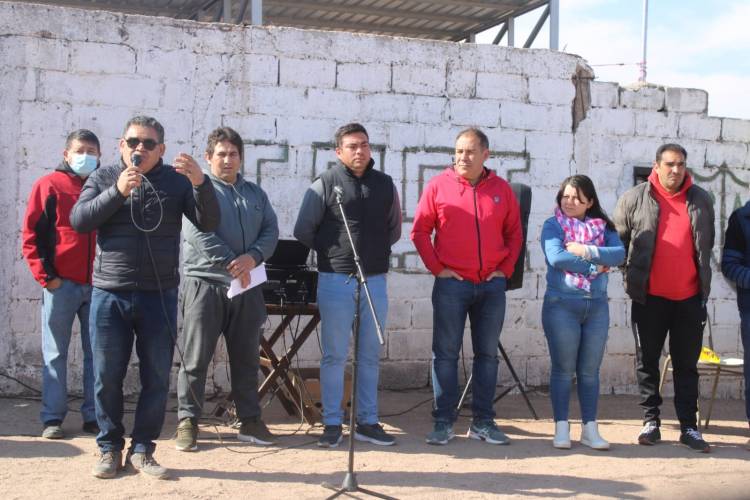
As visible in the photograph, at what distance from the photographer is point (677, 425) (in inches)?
273

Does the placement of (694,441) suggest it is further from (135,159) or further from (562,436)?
(135,159)

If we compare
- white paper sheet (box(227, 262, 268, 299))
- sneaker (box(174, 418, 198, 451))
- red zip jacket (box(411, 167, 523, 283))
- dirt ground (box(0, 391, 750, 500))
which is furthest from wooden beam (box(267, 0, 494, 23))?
sneaker (box(174, 418, 198, 451))

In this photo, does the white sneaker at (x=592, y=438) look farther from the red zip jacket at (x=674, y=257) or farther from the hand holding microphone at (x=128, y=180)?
the hand holding microphone at (x=128, y=180)

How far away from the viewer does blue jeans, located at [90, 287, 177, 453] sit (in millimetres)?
4812

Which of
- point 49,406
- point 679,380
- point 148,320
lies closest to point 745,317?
point 679,380

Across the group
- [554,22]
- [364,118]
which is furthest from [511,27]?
[364,118]

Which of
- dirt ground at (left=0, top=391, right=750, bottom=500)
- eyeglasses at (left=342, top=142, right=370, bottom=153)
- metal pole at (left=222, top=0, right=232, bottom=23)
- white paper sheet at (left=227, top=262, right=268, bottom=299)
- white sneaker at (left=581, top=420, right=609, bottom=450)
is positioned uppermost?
metal pole at (left=222, top=0, right=232, bottom=23)

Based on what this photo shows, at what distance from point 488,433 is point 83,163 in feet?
10.2

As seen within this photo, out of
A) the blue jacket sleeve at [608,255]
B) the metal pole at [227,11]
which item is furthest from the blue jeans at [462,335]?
the metal pole at [227,11]

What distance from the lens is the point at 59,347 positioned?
19.2 ft

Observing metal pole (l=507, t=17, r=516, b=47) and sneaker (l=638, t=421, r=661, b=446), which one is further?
metal pole (l=507, t=17, r=516, b=47)

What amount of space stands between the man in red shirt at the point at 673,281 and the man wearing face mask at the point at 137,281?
2942mm

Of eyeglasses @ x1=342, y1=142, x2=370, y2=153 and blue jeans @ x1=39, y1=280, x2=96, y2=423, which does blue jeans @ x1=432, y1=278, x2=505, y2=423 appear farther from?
blue jeans @ x1=39, y1=280, x2=96, y2=423

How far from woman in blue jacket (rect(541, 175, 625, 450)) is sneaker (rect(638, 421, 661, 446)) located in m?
0.32
